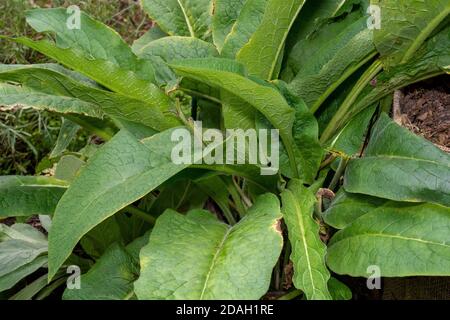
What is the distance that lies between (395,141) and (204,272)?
46 cm

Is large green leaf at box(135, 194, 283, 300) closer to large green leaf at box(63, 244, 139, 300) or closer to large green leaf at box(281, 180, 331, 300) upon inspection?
large green leaf at box(281, 180, 331, 300)

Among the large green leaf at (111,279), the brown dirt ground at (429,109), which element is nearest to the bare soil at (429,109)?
the brown dirt ground at (429,109)

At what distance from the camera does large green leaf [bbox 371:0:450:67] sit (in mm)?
1301

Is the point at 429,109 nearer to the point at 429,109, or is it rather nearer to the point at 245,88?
the point at 429,109

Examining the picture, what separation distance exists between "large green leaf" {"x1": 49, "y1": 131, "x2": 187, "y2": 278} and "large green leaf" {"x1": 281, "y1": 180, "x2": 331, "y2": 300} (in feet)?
0.83

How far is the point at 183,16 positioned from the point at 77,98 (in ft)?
1.70

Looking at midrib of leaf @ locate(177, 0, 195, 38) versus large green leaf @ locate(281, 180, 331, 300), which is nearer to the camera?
large green leaf @ locate(281, 180, 331, 300)

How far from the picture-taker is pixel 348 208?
4.36 ft

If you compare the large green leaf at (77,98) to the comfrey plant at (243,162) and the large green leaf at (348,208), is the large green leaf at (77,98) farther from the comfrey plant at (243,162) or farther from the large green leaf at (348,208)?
the large green leaf at (348,208)

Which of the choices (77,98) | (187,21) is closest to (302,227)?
(77,98)

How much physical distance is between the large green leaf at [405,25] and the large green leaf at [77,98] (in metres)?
0.50

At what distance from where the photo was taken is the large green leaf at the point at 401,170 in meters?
1.16

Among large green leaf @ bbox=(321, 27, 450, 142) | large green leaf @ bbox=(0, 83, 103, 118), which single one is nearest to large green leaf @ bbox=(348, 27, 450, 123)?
large green leaf @ bbox=(321, 27, 450, 142)

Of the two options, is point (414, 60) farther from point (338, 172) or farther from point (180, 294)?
point (180, 294)
